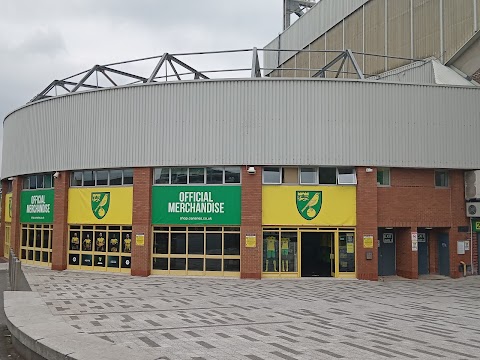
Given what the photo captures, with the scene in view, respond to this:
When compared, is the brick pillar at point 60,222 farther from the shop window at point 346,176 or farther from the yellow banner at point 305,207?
the shop window at point 346,176

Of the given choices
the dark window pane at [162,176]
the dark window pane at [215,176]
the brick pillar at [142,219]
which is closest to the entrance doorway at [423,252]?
the dark window pane at [215,176]

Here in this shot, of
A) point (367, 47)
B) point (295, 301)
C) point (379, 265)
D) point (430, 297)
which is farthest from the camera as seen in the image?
point (367, 47)

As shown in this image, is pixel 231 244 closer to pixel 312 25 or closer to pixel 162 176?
pixel 162 176

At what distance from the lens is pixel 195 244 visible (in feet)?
71.4

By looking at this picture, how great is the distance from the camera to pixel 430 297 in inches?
669

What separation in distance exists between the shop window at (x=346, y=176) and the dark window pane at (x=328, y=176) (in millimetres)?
188

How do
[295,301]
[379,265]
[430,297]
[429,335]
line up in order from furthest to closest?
1. [379,265]
2. [430,297]
3. [295,301]
4. [429,335]

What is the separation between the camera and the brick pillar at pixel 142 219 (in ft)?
71.7

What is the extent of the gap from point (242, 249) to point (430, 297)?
741cm

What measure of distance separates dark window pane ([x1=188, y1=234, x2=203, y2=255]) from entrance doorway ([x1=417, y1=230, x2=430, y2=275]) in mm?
9777

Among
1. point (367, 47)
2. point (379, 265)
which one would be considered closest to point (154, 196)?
point (379, 265)

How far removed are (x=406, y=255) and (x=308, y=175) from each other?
5.47 m

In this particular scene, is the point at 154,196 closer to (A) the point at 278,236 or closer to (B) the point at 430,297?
(A) the point at 278,236

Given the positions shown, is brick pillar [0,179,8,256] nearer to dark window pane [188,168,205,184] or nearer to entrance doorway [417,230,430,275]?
dark window pane [188,168,205,184]
